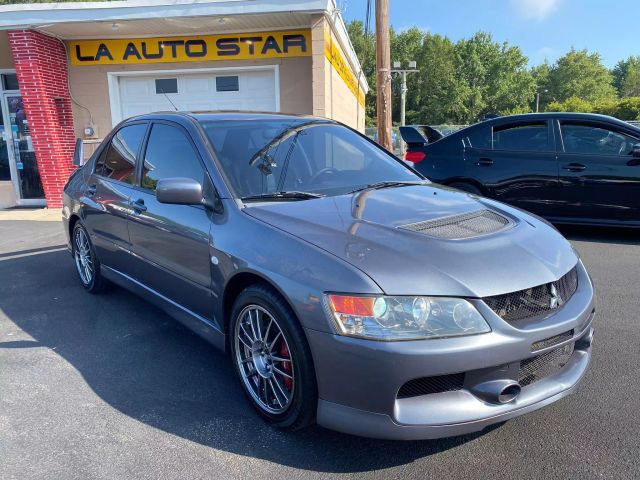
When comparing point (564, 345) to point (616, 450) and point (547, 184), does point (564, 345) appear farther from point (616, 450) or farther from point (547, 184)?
point (547, 184)

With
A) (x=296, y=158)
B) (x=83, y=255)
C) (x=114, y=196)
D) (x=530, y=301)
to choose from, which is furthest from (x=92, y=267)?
(x=530, y=301)

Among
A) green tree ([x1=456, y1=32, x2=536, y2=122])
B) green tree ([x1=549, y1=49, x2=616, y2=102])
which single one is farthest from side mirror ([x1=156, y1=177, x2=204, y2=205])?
green tree ([x1=549, y1=49, x2=616, y2=102])

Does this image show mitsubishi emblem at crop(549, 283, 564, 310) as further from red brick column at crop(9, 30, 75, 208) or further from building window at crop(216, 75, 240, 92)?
red brick column at crop(9, 30, 75, 208)

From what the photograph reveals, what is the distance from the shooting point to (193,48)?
10.2m

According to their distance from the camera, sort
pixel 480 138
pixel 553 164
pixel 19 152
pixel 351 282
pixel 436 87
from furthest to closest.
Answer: pixel 436 87, pixel 19 152, pixel 480 138, pixel 553 164, pixel 351 282

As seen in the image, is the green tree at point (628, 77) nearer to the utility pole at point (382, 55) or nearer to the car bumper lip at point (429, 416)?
the utility pole at point (382, 55)

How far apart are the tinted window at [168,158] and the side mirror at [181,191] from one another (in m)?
0.25

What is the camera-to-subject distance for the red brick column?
9672 mm

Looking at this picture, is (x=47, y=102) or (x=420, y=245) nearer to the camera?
(x=420, y=245)

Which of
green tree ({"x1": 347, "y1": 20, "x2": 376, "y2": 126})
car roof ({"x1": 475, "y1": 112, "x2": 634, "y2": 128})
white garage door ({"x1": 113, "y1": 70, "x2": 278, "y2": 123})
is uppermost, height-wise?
green tree ({"x1": 347, "y1": 20, "x2": 376, "y2": 126})

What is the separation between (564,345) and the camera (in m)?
2.38

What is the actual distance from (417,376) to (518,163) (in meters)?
5.40

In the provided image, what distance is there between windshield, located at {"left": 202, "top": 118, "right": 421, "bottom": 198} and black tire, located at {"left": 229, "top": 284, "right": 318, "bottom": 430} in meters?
0.69

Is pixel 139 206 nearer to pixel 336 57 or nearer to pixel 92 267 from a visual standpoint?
pixel 92 267
